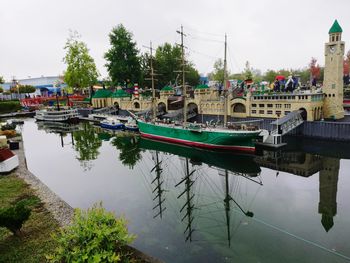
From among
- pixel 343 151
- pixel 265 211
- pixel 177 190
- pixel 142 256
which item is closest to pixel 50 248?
pixel 142 256

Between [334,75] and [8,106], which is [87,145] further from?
[8,106]

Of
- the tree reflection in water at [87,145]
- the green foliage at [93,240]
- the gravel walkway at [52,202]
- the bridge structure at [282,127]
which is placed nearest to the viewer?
the green foliage at [93,240]

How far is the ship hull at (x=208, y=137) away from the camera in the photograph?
31.2 meters

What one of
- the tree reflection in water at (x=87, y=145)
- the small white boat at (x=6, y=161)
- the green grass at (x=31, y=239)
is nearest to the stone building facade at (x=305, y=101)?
the tree reflection in water at (x=87, y=145)

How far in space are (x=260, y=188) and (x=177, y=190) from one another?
7.42 metres

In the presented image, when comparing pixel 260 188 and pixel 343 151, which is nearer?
pixel 260 188

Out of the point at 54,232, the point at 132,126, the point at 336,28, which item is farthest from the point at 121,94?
the point at 54,232

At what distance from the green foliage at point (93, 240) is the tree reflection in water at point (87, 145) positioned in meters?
20.1

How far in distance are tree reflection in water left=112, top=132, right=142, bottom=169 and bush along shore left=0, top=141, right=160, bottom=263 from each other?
13.1 meters

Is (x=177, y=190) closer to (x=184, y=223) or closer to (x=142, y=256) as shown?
(x=184, y=223)

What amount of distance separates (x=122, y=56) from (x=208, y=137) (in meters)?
A: 49.1

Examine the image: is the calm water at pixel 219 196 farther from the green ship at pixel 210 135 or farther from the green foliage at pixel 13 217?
the green foliage at pixel 13 217

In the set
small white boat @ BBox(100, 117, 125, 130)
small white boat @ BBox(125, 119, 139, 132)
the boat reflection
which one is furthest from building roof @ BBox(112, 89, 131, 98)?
the boat reflection

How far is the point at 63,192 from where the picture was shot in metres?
21.3
